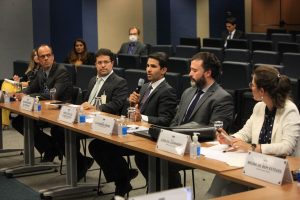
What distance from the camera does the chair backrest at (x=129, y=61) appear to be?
9.62m

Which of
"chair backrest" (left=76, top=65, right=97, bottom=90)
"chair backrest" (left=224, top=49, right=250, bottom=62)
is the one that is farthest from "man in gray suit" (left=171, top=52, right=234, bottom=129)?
"chair backrest" (left=224, top=49, right=250, bottom=62)

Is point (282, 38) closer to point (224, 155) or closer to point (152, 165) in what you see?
point (152, 165)

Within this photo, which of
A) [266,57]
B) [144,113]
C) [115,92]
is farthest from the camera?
[266,57]

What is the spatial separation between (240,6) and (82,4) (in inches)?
248

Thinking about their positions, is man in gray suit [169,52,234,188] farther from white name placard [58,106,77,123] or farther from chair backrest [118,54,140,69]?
chair backrest [118,54,140,69]

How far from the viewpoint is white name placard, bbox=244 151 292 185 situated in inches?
125

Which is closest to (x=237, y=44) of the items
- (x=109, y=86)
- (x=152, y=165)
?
(x=109, y=86)

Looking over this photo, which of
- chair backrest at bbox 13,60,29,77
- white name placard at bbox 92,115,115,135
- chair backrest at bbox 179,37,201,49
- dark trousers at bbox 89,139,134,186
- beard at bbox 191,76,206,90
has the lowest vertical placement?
dark trousers at bbox 89,139,134,186

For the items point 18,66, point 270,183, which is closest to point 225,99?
point 270,183

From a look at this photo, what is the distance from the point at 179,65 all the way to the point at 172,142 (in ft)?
15.9

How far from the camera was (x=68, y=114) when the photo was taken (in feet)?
17.1

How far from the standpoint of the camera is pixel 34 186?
5879 mm

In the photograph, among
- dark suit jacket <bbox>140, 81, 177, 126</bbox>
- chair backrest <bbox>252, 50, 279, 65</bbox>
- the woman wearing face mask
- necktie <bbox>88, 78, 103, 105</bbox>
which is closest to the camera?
dark suit jacket <bbox>140, 81, 177, 126</bbox>

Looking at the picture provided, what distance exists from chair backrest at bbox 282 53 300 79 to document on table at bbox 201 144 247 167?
519 cm
